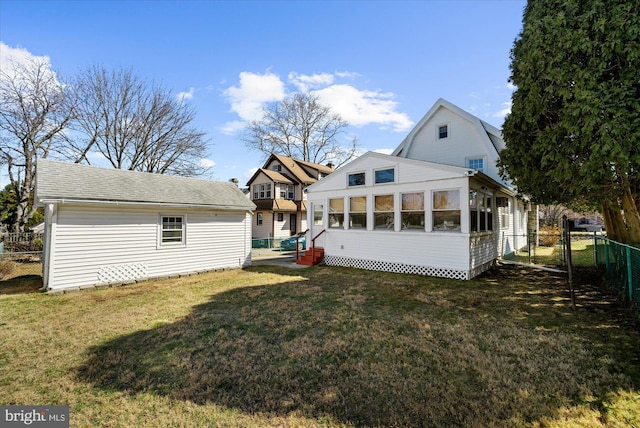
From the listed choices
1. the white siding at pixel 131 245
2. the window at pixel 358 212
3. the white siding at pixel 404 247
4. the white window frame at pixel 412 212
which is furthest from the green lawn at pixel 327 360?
the window at pixel 358 212

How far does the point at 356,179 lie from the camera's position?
1220cm

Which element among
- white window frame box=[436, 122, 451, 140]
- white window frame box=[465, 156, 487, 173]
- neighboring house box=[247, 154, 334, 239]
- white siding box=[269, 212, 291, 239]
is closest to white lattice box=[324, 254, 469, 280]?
white window frame box=[465, 156, 487, 173]

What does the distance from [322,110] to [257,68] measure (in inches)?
690

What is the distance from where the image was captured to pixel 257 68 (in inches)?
621

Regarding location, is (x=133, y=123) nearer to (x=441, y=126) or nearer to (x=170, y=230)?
(x=170, y=230)

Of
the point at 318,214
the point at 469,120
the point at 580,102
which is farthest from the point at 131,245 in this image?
the point at 469,120

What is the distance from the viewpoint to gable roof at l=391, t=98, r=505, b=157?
45.5 feet

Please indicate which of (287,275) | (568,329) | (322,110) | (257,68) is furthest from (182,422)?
(322,110)

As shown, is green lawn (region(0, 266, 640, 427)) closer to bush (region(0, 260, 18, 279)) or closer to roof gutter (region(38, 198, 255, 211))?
roof gutter (region(38, 198, 255, 211))

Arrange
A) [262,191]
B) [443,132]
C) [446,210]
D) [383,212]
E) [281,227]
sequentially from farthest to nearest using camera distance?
[281,227], [262,191], [443,132], [383,212], [446,210]

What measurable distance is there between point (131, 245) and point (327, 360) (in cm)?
893

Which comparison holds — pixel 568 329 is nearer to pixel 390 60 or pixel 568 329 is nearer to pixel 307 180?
pixel 390 60

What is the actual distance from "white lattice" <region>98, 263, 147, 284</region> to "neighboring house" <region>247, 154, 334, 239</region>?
14.8m

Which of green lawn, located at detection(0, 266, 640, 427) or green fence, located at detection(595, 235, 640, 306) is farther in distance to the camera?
green fence, located at detection(595, 235, 640, 306)
